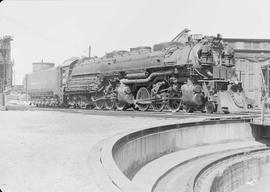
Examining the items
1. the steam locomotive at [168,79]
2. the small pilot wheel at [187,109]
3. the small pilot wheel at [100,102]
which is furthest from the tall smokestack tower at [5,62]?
the small pilot wheel at [187,109]

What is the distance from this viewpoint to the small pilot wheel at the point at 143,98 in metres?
20.6

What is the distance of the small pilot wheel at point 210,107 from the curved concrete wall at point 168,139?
122 inches

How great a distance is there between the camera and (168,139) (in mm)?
11406

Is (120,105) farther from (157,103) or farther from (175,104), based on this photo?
(175,104)

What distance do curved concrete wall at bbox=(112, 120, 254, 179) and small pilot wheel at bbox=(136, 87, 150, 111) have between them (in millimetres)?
6824

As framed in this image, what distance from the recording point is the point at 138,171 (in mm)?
9078

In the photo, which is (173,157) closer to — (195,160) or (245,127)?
(195,160)

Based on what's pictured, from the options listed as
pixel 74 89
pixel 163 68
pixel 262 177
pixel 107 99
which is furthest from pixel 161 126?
pixel 74 89

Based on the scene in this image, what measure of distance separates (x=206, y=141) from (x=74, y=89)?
1571 centimetres

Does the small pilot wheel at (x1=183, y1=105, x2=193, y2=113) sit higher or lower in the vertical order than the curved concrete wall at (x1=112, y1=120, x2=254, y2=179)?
higher

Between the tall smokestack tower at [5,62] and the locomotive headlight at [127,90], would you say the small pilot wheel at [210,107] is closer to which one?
the locomotive headlight at [127,90]

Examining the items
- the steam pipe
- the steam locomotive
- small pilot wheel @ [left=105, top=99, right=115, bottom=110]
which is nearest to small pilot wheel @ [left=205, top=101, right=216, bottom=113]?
the steam locomotive

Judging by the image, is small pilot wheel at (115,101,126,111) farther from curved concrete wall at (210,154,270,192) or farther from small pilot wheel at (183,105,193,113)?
curved concrete wall at (210,154,270,192)

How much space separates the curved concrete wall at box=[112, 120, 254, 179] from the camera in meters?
8.25
